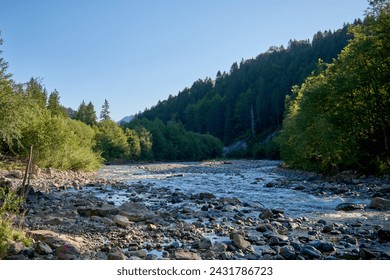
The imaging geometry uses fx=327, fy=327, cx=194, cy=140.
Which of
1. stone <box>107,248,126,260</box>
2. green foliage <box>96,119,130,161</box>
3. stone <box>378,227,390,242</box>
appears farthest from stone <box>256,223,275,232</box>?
green foliage <box>96,119,130,161</box>

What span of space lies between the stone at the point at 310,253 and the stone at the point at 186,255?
239cm

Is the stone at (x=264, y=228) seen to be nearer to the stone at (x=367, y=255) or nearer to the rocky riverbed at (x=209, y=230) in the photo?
the rocky riverbed at (x=209, y=230)

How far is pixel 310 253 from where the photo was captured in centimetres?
732

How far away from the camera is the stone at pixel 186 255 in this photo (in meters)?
6.98

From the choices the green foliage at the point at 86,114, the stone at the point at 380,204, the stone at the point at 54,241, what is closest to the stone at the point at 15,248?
the stone at the point at 54,241

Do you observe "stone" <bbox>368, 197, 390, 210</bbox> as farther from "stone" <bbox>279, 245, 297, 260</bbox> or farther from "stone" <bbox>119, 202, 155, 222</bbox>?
"stone" <bbox>119, 202, 155, 222</bbox>

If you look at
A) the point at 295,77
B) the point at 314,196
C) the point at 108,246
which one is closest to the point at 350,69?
the point at 314,196

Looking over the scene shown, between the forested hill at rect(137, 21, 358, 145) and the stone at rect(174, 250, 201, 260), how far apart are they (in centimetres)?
13342

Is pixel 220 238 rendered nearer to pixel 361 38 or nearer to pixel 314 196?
pixel 314 196

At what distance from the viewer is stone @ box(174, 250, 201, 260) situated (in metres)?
6.98

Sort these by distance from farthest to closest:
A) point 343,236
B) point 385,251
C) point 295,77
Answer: point 295,77 < point 343,236 < point 385,251

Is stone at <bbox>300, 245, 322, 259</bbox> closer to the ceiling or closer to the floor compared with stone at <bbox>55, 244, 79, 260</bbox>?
closer to the floor

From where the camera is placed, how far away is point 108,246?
771 centimetres
